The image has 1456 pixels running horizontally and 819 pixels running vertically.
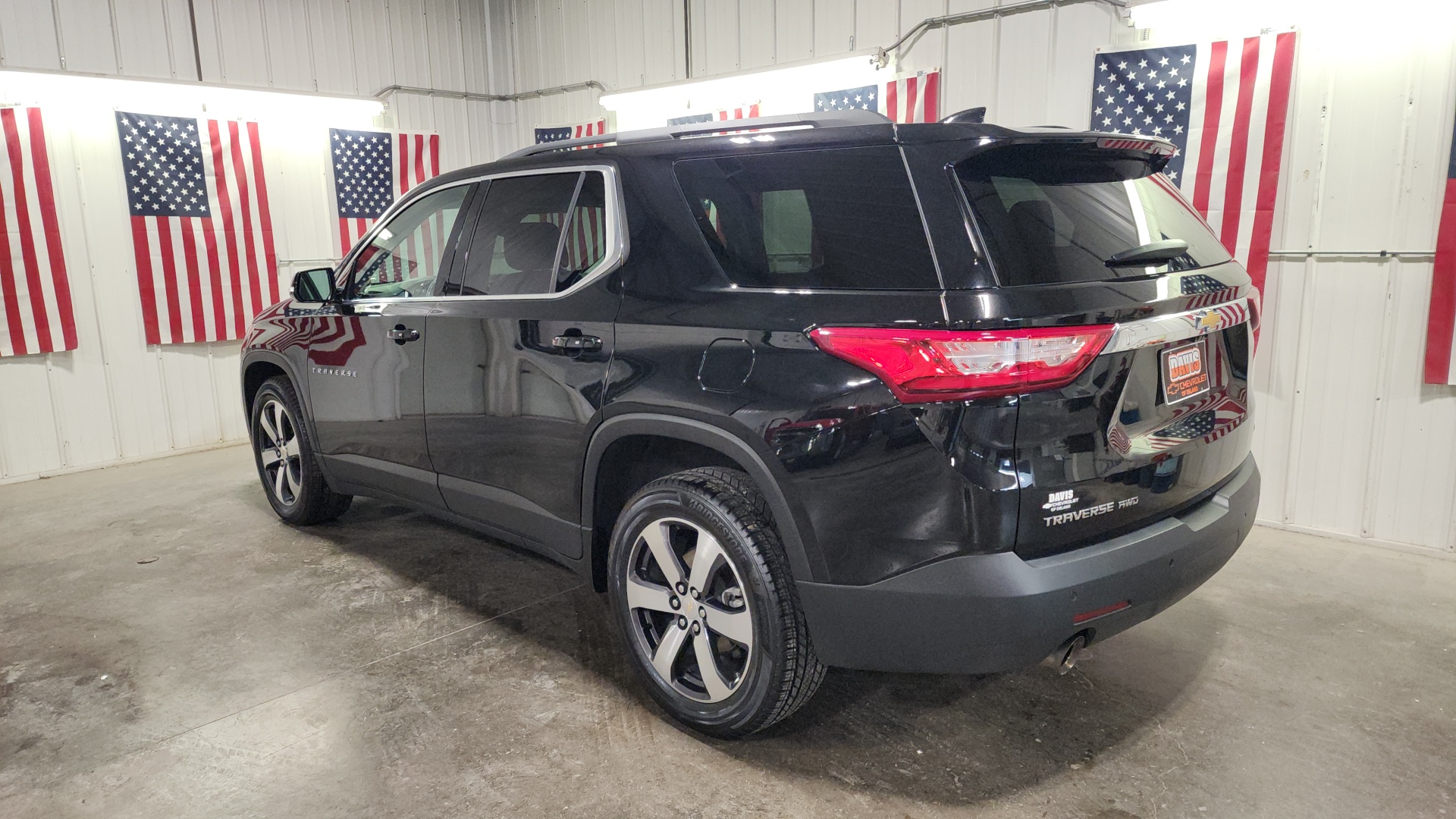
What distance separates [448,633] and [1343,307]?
420 cm

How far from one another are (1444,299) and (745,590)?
3.58m

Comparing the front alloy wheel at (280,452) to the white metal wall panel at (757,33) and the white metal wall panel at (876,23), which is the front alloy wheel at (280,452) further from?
the white metal wall panel at (876,23)

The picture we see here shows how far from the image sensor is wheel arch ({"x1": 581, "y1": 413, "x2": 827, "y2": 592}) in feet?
7.11

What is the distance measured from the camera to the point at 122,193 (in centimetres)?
627

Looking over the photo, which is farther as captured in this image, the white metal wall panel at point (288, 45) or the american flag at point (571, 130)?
the american flag at point (571, 130)

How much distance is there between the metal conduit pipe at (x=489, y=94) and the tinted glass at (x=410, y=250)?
4.18m

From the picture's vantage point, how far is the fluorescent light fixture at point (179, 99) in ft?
18.9

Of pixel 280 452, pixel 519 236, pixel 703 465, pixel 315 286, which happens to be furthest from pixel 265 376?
pixel 703 465

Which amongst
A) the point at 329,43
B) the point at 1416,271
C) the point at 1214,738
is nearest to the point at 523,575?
the point at 1214,738

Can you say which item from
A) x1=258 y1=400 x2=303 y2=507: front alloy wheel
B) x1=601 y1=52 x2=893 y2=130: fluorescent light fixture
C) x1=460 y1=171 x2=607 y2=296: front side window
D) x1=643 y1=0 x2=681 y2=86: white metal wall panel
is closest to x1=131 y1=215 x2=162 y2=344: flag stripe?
x1=258 y1=400 x2=303 y2=507: front alloy wheel

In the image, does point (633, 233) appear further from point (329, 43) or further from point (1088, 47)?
point (329, 43)

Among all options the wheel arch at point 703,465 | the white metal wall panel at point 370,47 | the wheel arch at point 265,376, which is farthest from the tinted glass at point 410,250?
the white metal wall panel at point 370,47

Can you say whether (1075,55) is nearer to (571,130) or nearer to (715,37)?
(715,37)

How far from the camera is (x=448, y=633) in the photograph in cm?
333
